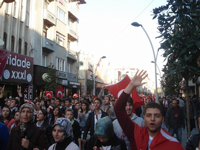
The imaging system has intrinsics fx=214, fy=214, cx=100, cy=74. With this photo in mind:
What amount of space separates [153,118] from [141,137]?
0.91 ft

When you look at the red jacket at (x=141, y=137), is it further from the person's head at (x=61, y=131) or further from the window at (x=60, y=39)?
the window at (x=60, y=39)

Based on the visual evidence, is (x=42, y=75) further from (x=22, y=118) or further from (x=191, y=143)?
(x=191, y=143)

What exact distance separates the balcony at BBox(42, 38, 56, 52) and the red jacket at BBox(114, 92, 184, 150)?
812 inches

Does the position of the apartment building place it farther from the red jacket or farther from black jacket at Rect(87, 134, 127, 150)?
the red jacket

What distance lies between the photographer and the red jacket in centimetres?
230

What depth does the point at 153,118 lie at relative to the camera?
7.98ft

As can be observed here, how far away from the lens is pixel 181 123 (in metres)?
8.27

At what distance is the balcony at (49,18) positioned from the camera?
22.5 meters

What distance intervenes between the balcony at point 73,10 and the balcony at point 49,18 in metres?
5.69

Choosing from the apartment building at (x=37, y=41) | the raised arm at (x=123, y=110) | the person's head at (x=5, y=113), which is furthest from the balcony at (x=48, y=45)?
the raised arm at (x=123, y=110)

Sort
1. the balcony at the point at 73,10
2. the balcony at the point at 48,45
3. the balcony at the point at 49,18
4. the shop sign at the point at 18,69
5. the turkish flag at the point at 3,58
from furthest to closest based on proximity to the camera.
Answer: the balcony at the point at 73,10 → the balcony at the point at 49,18 → the balcony at the point at 48,45 → the shop sign at the point at 18,69 → the turkish flag at the point at 3,58

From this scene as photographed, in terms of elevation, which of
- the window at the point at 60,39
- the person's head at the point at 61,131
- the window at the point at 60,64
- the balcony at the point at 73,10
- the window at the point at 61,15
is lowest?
the person's head at the point at 61,131

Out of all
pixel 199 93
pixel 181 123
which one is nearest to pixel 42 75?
pixel 181 123

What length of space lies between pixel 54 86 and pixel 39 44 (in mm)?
5113
